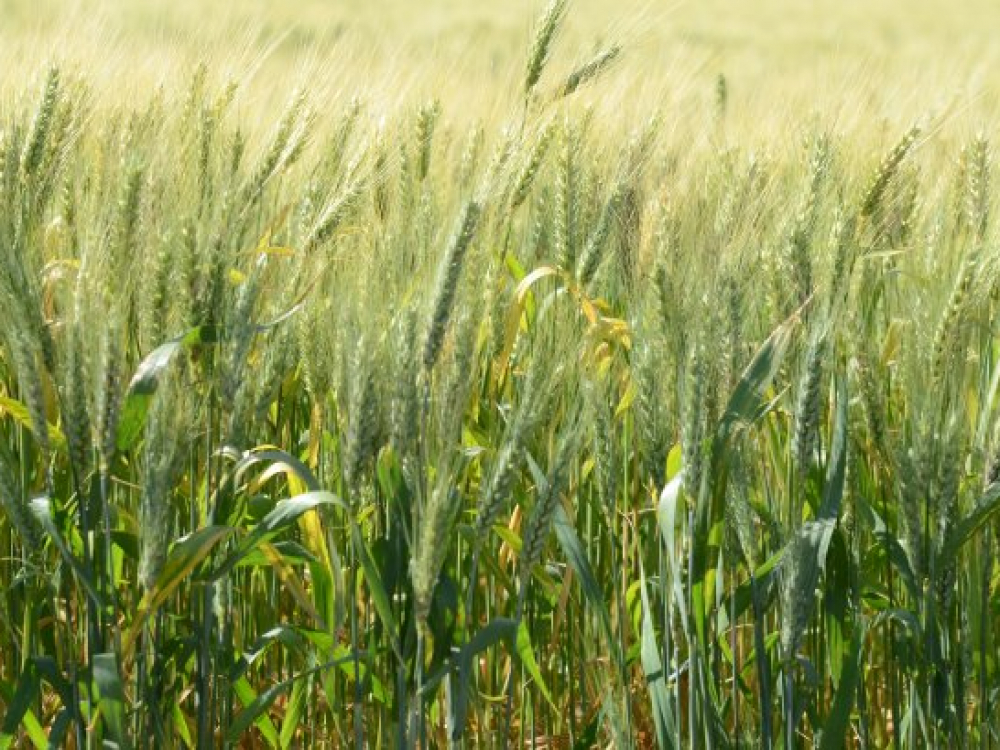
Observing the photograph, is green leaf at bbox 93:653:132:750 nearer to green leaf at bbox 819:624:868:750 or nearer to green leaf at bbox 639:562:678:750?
green leaf at bbox 639:562:678:750

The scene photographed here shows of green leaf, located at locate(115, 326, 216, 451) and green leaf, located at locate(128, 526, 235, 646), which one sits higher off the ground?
green leaf, located at locate(115, 326, 216, 451)

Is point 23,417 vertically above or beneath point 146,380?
beneath

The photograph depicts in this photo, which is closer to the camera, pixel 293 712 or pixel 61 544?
pixel 61 544

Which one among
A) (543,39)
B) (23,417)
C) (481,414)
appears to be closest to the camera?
(23,417)

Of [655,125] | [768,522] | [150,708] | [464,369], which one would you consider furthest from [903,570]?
[655,125]

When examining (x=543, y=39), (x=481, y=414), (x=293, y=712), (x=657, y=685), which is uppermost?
Result: (x=543, y=39)

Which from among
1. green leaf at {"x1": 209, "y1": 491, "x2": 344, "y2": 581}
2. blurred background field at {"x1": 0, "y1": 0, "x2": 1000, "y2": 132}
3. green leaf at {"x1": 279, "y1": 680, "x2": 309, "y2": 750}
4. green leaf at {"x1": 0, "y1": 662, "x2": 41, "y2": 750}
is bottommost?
green leaf at {"x1": 279, "y1": 680, "x2": 309, "y2": 750}

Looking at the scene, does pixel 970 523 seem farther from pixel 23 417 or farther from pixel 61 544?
pixel 23 417

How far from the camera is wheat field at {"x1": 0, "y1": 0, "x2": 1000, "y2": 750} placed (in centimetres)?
155

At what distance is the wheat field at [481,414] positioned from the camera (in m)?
1.55

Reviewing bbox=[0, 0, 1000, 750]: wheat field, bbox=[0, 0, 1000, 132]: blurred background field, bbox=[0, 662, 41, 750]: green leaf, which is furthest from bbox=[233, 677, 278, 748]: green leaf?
bbox=[0, 0, 1000, 132]: blurred background field

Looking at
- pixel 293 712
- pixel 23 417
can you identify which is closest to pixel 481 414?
pixel 293 712

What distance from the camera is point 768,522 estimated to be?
1765mm

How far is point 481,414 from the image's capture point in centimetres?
208
